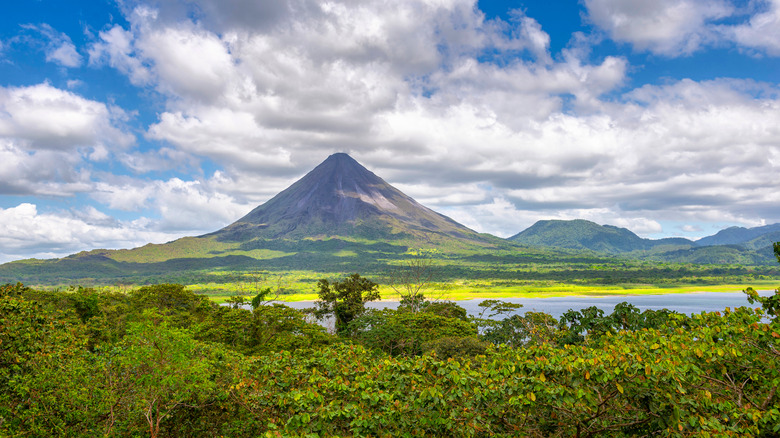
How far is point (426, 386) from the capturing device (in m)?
5.23

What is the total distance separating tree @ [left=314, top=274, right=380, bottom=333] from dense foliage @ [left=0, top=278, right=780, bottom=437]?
84.1 feet

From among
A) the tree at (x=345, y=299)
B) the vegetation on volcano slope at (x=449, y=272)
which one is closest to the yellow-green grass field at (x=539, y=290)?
the vegetation on volcano slope at (x=449, y=272)

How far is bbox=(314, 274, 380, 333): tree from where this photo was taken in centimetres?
3594

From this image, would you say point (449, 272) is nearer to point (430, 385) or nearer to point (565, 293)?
point (565, 293)

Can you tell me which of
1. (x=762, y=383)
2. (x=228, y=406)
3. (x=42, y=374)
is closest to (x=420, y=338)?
(x=228, y=406)

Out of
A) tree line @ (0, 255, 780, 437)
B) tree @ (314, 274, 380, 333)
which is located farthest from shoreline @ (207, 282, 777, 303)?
tree line @ (0, 255, 780, 437)

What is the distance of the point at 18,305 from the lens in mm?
8344

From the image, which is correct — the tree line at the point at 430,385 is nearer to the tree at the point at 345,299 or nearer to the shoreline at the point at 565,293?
the tree at the point at 345,299

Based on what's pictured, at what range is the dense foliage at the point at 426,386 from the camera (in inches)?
180

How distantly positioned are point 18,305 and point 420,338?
19.1m

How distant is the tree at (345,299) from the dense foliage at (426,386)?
25.6m

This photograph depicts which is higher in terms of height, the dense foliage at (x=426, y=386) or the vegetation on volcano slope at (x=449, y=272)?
the dense foliage at (x=426, y=386)

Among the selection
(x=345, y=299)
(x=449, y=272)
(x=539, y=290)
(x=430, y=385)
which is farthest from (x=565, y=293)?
(x=430, y=385)

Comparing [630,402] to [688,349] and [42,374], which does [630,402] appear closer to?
[688,349]
